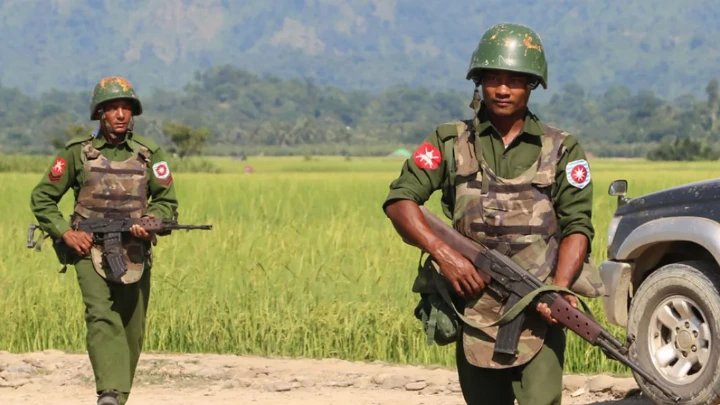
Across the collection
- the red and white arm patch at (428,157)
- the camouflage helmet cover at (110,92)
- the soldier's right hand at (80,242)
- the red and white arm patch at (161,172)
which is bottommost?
the soldier's right hand at (80,242)

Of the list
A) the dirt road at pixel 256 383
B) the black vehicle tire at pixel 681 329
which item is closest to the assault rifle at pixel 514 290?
the black vehicle tire at pixel 681 329

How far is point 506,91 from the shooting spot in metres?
4.97

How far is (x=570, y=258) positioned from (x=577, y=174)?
272mm

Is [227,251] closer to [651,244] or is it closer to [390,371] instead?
[390,371]

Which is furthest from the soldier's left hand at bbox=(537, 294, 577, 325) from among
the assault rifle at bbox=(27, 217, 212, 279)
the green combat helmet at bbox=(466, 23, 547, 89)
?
the assault rifle at bbox=(27, 217, 212, 279)

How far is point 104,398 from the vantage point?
6930 millimetres

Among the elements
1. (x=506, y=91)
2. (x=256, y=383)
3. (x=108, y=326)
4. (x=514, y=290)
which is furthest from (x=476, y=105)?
(x=256, y=383)

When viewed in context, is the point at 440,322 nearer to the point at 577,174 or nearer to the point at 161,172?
the point at 577,174

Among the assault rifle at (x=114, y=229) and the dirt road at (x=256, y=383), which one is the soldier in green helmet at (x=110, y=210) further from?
the dirt road at (x=256, y=383)

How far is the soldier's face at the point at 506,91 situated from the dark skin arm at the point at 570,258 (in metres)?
0.45

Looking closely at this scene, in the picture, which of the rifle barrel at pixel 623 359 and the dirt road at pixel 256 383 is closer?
the rifle barrel at pixel 623 359

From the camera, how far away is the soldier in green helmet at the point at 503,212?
16.2ft

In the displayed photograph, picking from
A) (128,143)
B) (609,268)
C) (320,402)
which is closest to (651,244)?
(609,268)

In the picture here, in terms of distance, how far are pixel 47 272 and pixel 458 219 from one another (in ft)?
26.5
